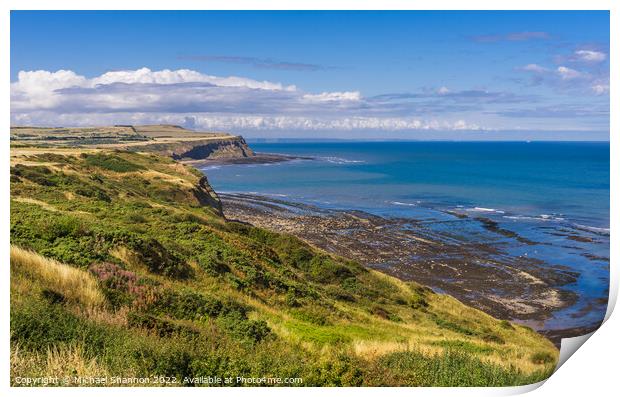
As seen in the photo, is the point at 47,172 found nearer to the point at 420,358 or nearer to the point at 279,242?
the point at 279,242

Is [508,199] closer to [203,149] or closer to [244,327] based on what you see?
[203,149]

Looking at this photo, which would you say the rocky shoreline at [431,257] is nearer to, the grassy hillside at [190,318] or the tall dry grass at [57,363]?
the grassy hillside at [190,318]

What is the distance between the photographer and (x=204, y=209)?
977 inches

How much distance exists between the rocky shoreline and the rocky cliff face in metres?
7.65

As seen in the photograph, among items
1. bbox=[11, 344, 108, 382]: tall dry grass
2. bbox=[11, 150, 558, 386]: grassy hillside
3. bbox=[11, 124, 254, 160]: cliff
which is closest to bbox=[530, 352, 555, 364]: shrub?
bbox=[11, 150, 558, 386]: grassy hillside

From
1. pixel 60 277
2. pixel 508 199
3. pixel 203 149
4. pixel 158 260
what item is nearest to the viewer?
pixel 60 277

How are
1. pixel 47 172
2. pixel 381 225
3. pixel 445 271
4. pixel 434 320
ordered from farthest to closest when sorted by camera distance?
pixel 381 225
pixel 445 271
pixel 47 172
pixel 434 320

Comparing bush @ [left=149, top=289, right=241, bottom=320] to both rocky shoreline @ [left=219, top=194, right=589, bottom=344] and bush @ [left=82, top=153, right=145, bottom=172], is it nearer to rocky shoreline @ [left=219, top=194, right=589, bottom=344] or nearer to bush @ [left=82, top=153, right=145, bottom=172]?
rocky shoreline @ [left=219, top=194, right=589, bottom=344]

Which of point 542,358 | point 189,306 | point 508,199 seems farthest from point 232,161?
point 542,358

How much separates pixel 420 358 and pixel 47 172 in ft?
53.7

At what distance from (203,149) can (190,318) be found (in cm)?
6601

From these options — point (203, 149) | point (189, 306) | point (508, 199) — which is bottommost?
point (508, 199)

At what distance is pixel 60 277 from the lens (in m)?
9.16
